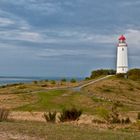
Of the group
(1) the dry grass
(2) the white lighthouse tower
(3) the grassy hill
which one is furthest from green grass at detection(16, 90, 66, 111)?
(2) the white lighthouse tower

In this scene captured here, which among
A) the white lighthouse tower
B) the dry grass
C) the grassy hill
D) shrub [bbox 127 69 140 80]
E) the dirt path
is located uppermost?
the white lighthouse tower

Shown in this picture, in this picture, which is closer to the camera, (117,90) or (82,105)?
(82,105)

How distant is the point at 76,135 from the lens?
14641 millimetres

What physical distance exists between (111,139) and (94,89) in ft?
178

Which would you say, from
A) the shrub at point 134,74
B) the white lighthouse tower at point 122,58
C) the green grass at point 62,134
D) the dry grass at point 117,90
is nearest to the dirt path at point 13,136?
the green grass at point 62,134

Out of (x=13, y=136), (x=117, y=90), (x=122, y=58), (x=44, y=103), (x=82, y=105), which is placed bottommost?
(x=13, y=136)

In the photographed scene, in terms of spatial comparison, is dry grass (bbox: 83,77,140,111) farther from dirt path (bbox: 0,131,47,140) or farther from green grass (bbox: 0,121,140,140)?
dirt path (bbox: 0,131,47,140)

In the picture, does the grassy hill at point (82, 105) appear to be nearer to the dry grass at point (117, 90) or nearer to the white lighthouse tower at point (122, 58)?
the dry grass at point (117, 90)

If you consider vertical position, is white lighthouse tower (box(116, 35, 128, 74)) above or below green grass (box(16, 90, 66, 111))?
above

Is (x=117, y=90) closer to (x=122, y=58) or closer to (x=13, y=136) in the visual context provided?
(x=122, y=58)

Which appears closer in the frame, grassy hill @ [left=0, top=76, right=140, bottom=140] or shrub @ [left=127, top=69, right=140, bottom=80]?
grassy hill @ [left=0, top=76, right=140, bottom=140]

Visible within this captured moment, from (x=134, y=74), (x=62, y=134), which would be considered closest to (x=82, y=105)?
(x=62, y=134)

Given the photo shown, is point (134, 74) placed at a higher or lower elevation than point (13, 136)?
higher

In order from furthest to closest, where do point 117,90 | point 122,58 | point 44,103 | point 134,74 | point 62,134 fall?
point 122,58 < point 134,74 < point 117,90 < point 44,103 < point 62,134
